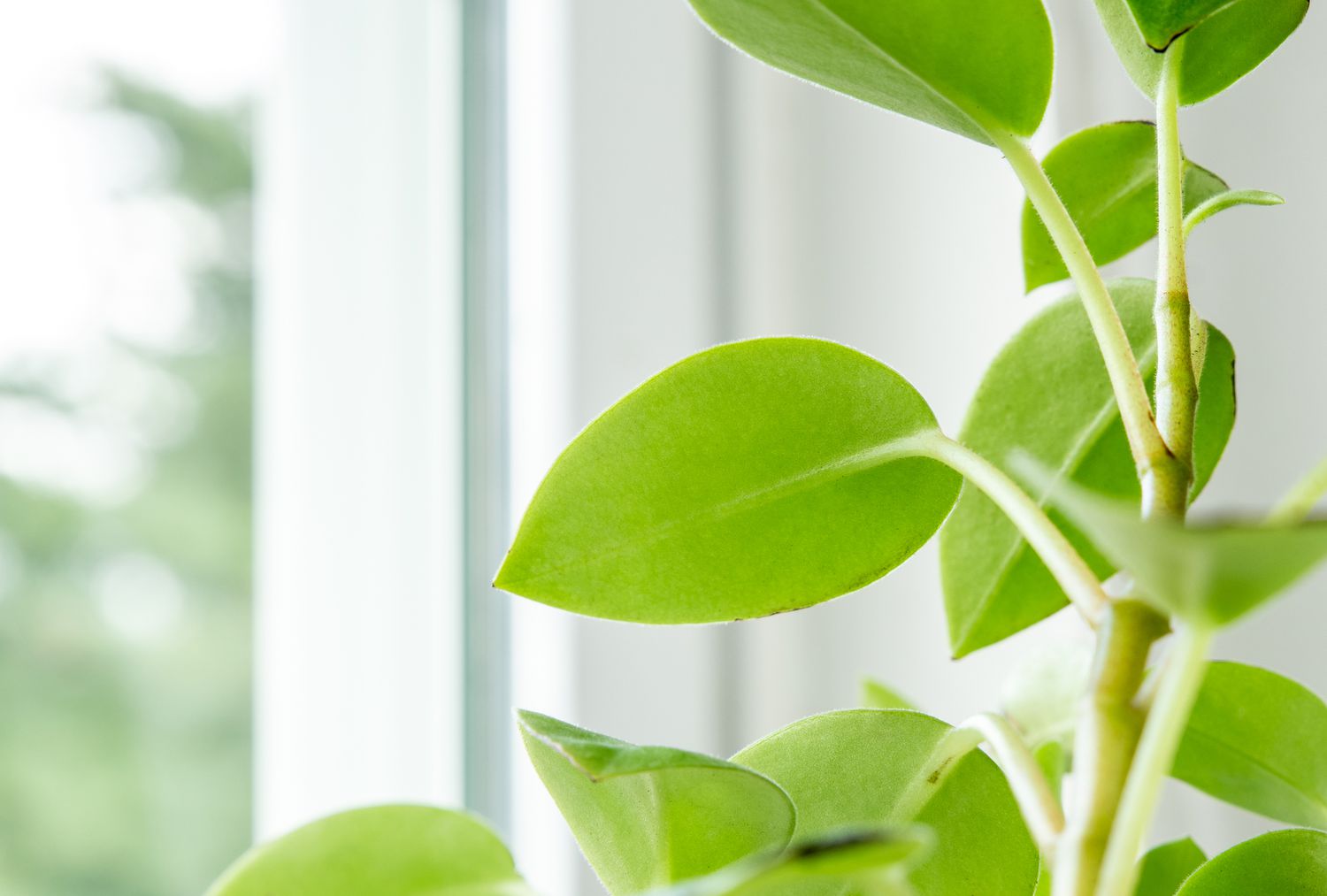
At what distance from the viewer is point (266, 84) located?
763 millimetres

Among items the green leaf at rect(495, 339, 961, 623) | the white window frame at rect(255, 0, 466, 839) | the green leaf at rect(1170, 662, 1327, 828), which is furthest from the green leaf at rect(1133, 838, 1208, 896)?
the white window frame at rect(255, 0, 466, 839)

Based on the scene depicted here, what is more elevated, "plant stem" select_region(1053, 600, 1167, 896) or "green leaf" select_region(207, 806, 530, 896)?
"plant stem" select_region(1053, 600, 1167, 896)

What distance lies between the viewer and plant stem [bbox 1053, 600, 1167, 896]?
0.75ft

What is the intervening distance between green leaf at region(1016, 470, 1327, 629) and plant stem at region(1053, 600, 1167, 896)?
0.07 meters

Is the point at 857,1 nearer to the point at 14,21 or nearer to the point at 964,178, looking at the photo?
the point at 964,178

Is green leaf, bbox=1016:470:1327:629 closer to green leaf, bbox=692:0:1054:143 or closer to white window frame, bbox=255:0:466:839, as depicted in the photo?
green leaf, bbox=692:0:1054:143

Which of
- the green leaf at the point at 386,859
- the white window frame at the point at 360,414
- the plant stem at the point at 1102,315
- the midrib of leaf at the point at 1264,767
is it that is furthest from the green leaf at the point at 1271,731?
the white window frame at the point at 360,414

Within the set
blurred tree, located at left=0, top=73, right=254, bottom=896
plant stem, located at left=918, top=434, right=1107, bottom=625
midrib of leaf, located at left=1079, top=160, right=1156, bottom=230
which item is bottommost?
blurred tree, located at left=0, top=73, right=254, bottom=896

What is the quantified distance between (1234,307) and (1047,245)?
9.7 inches

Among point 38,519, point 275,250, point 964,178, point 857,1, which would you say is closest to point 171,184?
point 275,250

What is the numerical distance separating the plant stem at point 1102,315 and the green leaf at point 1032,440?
0.24ft

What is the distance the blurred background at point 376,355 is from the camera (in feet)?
2.23

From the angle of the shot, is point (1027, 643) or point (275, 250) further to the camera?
point (275, 250)

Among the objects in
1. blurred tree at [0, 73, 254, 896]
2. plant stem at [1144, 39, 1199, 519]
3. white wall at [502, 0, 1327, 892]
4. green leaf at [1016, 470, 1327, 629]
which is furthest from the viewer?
blurred tree at [0, 73, 254, 896]
